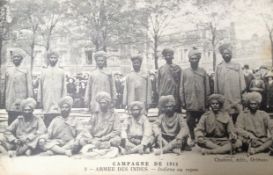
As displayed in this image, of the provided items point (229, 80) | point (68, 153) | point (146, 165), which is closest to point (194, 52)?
point (229, 80)

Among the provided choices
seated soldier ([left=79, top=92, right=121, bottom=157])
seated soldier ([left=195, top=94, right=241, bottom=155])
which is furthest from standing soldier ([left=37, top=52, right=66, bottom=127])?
seated soldier ([left=195, top=94, right=241, bottom=155])

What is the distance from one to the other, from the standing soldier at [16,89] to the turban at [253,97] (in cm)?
63

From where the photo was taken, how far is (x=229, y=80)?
1047 millimetres

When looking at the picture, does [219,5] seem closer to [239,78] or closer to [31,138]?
[239,78]

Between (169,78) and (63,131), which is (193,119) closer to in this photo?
(169,78)

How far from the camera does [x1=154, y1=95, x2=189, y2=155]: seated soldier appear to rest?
1046 mm

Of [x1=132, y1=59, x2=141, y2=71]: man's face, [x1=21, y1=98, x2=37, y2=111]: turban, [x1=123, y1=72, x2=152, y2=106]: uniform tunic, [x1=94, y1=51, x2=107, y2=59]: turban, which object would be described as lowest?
[x1=21, y1=98, x2=37, y2=111]: turban

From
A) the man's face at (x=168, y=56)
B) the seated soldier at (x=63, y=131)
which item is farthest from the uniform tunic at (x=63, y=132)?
the man's face at (x=168, y=56)

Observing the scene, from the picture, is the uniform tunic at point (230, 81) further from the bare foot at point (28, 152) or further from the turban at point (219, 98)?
the bare foot at point (28, 152)

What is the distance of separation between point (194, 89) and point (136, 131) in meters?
0.21

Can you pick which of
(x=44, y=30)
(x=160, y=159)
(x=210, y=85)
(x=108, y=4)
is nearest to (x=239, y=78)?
(x=210, y=85)

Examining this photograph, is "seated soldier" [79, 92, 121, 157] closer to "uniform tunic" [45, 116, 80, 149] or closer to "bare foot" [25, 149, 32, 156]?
"uniform tunic" [45, 116, 80, 149]

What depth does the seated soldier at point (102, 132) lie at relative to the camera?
1.06m

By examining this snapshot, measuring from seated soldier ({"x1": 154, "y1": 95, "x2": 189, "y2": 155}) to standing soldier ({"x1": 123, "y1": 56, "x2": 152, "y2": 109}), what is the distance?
1.9 inches
